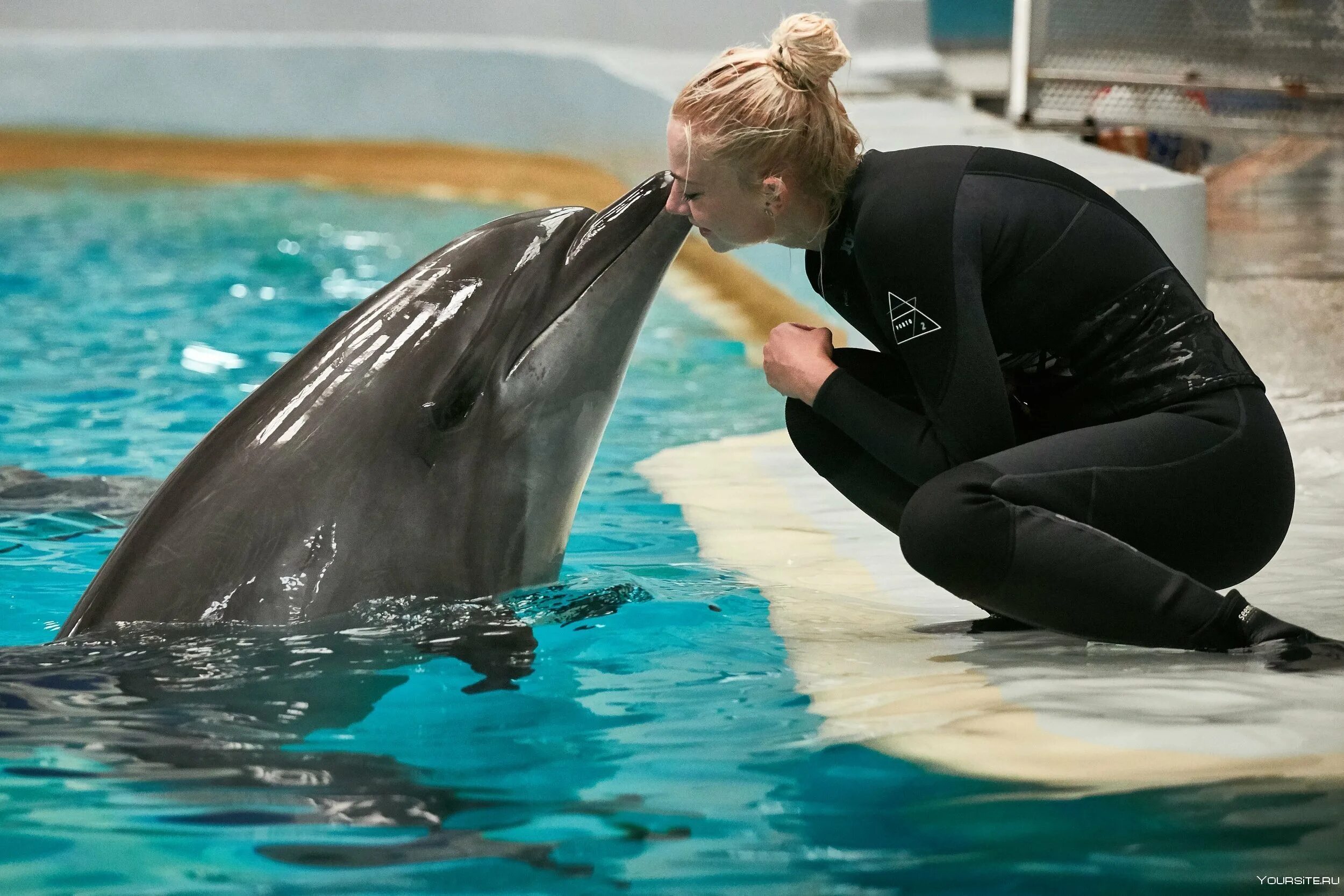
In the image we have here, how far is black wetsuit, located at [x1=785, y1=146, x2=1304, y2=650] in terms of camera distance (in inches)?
104

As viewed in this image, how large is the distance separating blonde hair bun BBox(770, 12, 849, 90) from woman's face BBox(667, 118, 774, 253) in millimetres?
203

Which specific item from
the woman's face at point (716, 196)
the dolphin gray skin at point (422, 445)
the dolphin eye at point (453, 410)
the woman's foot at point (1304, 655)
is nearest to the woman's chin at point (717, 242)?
the woman's face at point (716, 196)

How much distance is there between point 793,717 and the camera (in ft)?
8.46

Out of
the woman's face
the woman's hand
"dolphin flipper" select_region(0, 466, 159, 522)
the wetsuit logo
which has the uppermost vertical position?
the woman's face

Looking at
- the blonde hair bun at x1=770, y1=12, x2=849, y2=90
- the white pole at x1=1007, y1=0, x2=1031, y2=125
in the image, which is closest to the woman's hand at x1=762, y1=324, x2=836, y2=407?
the blonde hair bun at x1=770, y1=12, x2=849, y2=90

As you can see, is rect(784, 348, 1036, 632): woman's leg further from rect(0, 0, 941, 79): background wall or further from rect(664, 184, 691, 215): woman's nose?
rect(0, 0, 941, 79): background wall

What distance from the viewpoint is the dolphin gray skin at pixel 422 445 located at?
2.87 meters

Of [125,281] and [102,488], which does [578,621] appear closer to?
[102,488]

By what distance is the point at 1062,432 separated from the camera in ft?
9.50

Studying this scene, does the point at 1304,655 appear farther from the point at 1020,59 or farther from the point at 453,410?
the point at 1020,59

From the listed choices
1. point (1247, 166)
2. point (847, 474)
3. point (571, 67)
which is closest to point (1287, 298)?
point (1247, 166)

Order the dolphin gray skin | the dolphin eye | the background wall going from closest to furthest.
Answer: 1. the dolphin gray skin
2. the dolphin eye
3. the background wall

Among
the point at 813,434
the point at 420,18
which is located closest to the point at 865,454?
the point at 813,434

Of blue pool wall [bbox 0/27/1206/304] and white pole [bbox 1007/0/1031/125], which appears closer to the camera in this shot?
white pole [bbox 1007/0/1031/125]
